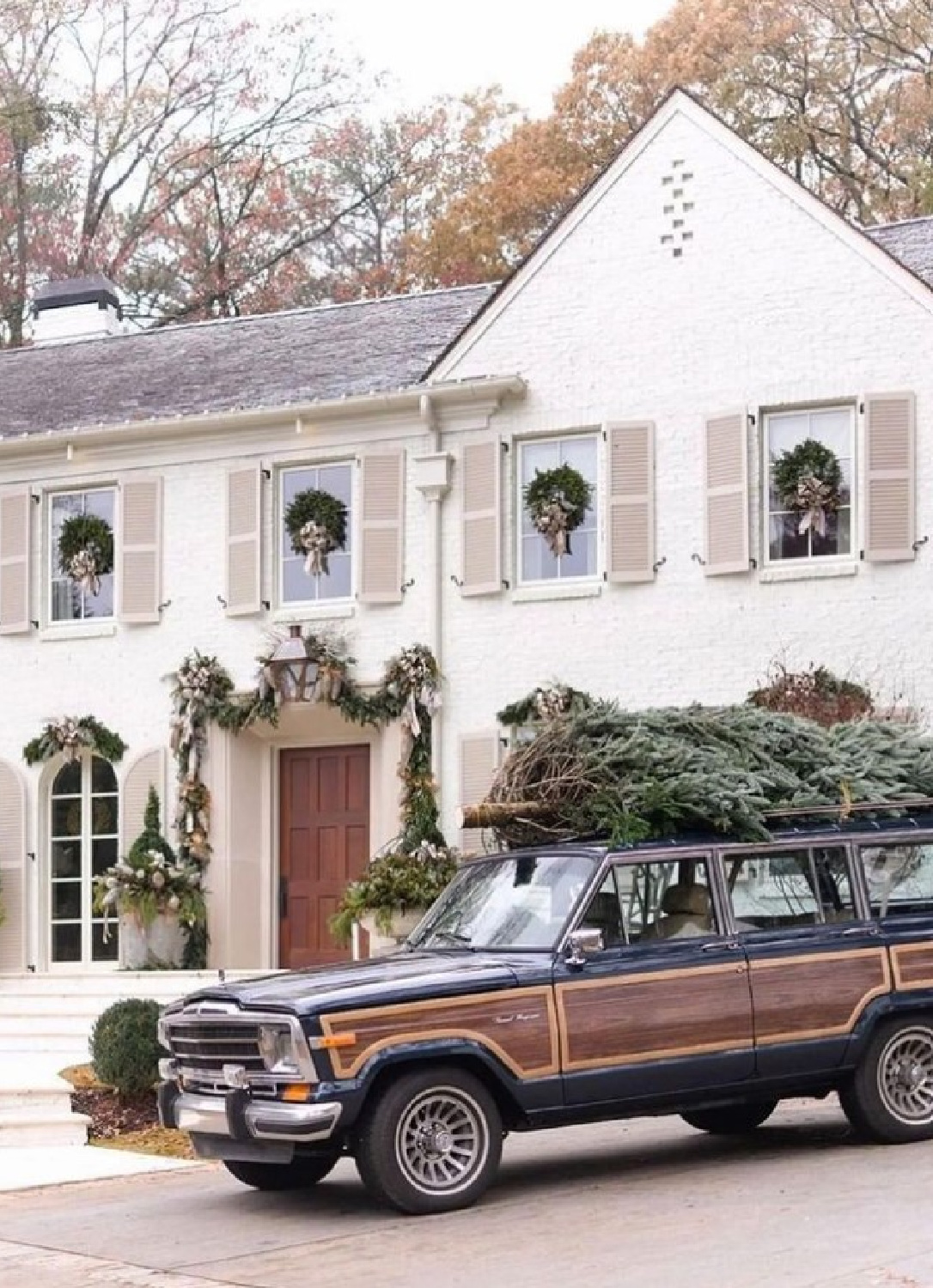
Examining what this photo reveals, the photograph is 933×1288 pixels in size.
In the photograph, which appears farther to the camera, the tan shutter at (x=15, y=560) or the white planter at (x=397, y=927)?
the tan shutter at (x=15, y=560)

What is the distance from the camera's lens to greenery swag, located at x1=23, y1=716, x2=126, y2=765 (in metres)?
21.1

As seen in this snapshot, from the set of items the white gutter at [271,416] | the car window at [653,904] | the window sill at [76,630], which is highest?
the white gutter at [271,416]

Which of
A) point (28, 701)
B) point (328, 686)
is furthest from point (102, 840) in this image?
point (328, 686)

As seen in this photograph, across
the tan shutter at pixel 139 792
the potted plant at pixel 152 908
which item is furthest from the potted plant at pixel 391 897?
the tan shutter at pixel 139 792

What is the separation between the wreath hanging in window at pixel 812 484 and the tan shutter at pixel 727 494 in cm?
37

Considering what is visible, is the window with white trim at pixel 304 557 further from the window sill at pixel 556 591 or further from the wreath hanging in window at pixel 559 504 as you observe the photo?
the wreath hanging in window at pixel 559 504

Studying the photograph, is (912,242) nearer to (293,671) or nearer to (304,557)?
(304,557)

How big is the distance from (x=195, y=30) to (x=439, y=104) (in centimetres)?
→ 403

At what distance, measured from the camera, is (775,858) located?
11164mm

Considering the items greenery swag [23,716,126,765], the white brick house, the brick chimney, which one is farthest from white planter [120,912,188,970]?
the brick chimney

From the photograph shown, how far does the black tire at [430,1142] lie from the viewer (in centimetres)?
965

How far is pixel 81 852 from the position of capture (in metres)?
21.3

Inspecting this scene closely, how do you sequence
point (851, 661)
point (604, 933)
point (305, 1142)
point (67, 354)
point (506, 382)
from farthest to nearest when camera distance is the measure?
point (67, 354) < point (506, 382) < point (851, 661) < point (604, 933) < point (305, 1142)

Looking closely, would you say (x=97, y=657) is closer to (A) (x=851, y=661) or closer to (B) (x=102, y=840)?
(B) (x=102, y=840)
